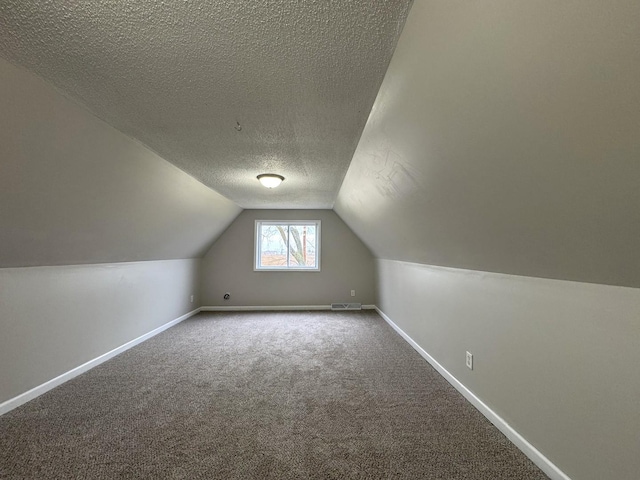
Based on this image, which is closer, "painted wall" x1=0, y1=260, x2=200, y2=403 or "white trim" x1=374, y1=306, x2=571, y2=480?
"white trim" x1=374, y1=306, x2=571, y2=480

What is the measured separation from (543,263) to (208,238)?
15.5 ft

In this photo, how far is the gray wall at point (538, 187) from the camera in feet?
2.41

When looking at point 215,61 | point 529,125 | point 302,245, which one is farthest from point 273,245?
point 529,125

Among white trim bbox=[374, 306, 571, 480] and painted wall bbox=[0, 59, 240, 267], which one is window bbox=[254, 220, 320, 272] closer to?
painted wall bbox=[0, 59, 240, 267]

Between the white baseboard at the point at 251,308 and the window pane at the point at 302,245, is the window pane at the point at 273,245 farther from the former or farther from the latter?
the white baseboard at the point at 251,308

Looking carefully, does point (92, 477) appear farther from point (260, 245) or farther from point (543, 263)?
point (260, 245)

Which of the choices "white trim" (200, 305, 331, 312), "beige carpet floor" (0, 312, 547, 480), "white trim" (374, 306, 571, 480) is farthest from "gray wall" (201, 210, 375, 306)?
"white trim" (374, 306, 571, 480)

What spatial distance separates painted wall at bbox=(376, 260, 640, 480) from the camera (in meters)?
1.11

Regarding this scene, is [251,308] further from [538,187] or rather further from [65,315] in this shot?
[538,187]

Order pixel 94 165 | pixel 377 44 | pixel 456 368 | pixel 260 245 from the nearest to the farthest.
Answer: pixel 377 44 → pixel 94 165 → pixel 456 368 → pixel 260 245

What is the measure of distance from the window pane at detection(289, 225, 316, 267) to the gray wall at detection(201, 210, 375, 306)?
225 millimetres

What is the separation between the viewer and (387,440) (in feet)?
5.60

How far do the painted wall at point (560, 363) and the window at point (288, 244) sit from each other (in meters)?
3.57

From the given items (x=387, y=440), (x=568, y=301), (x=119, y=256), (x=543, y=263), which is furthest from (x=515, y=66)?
(x=119, y=256)
